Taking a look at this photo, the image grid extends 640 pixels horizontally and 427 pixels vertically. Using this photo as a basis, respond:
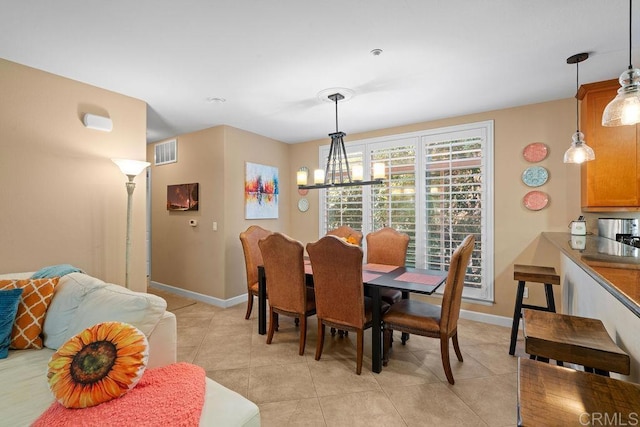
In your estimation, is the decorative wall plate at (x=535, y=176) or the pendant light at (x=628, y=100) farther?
the decorative wall plate at (x=535, y=176)

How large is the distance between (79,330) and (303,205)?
3638mm

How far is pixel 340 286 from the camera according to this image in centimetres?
245

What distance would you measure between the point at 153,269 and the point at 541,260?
18.5 feet

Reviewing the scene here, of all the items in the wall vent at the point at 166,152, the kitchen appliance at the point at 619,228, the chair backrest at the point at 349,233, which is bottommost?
the chair backrest at the point at 349,233

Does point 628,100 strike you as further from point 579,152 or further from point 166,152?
point 166,152

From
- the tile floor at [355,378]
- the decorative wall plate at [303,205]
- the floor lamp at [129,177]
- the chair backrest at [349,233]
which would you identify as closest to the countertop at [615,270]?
the tile floor at [355,378]

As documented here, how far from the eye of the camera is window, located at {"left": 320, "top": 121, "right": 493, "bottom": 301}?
3535mm

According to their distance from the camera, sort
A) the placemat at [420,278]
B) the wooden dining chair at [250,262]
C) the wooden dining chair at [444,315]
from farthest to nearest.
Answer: the wooden dining chair at [250,262] < the placemat at [420,278] < the wooden dining chair at [444,315]

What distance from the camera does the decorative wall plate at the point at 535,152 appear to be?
3.22m

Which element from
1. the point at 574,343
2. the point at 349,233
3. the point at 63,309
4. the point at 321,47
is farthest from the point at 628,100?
the point at 63,309

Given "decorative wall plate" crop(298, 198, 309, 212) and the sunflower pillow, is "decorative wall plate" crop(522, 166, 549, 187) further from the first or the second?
the sunflower pillow

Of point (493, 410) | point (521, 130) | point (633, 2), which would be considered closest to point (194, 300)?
point (493, 410)

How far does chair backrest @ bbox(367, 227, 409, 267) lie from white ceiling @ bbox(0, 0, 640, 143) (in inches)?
60.7

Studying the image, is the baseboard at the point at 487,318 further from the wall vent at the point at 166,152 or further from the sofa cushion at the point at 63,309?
the wall vent at the point at 166,152
